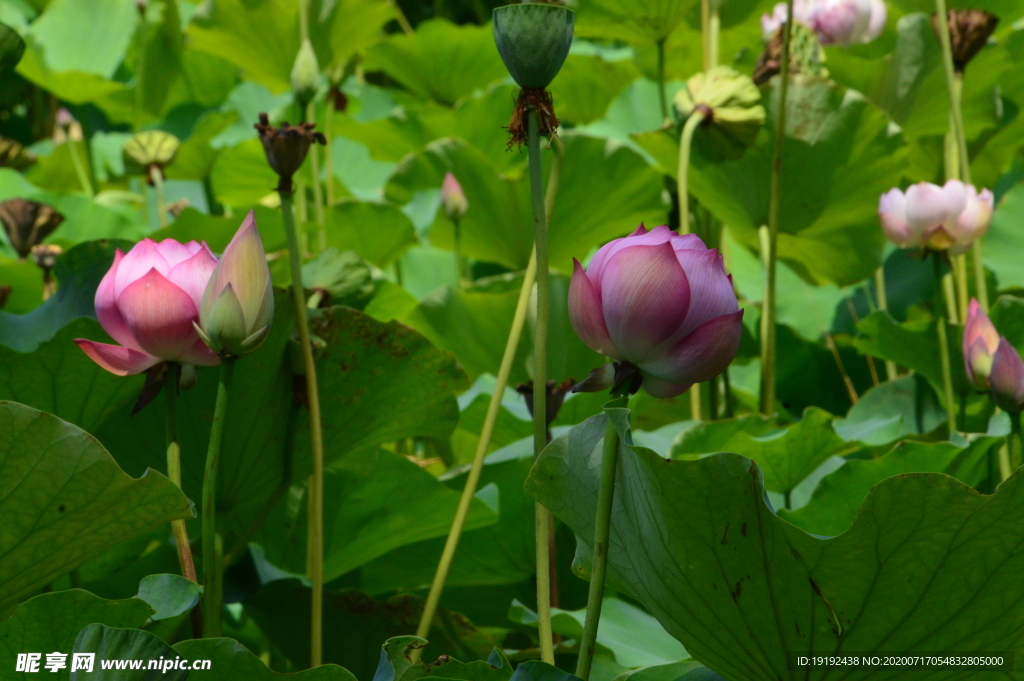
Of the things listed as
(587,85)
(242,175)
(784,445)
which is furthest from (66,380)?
(587,85)

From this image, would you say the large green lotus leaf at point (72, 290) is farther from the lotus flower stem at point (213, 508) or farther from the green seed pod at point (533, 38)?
the green seed pod at point (533, 38)

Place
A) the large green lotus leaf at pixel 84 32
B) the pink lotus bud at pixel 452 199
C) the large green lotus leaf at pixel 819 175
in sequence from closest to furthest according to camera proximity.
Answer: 1. the large green lotus leaf at pixel 819 175
2. the pink lotus bud at pixel 452 199
3. the large green lotus leaf at pixel 84 32

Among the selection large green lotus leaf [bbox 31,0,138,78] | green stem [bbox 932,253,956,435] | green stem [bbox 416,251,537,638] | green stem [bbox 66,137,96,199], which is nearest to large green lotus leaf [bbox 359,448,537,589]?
green stem [bbox 416,251,537,638]

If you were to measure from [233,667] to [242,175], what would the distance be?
1157mm

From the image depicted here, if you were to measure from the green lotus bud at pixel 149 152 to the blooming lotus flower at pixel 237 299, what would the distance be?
864 millimetres

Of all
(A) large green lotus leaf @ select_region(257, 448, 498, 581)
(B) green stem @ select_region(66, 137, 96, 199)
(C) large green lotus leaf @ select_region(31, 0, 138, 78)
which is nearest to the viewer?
(A) large green lotus leaf @ select_region(257, 448, 498, 581)

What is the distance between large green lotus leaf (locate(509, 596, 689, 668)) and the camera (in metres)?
0.59

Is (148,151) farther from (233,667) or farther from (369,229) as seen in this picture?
(233,667)

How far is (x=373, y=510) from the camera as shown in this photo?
713mm

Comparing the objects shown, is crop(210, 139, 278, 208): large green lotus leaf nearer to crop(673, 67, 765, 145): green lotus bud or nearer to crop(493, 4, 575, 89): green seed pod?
crop(673, 67, 765, 145): green lotus bud

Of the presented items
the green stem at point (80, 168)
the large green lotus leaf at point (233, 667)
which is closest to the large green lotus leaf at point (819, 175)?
the large green lotus leaf at point (233, 667)

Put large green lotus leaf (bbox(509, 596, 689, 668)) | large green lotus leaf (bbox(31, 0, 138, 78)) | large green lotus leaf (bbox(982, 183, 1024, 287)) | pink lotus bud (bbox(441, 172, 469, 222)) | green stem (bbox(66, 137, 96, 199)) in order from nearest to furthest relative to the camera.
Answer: large green lotus leaf (bbox(509, 596, 689, 668)), pink lotus bud (bbox(441, 172, 469, 222)), large green lotus leaf (bbox(982, 183, 1024, 287)), green stem (bbox(66, 137, 96, 199)), large green lotus leaf (bbox(31, 0, 138, 78))

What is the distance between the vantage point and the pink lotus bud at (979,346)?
67 centimetres

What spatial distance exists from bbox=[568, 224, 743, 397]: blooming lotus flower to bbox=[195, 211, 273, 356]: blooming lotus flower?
0.51 ft
